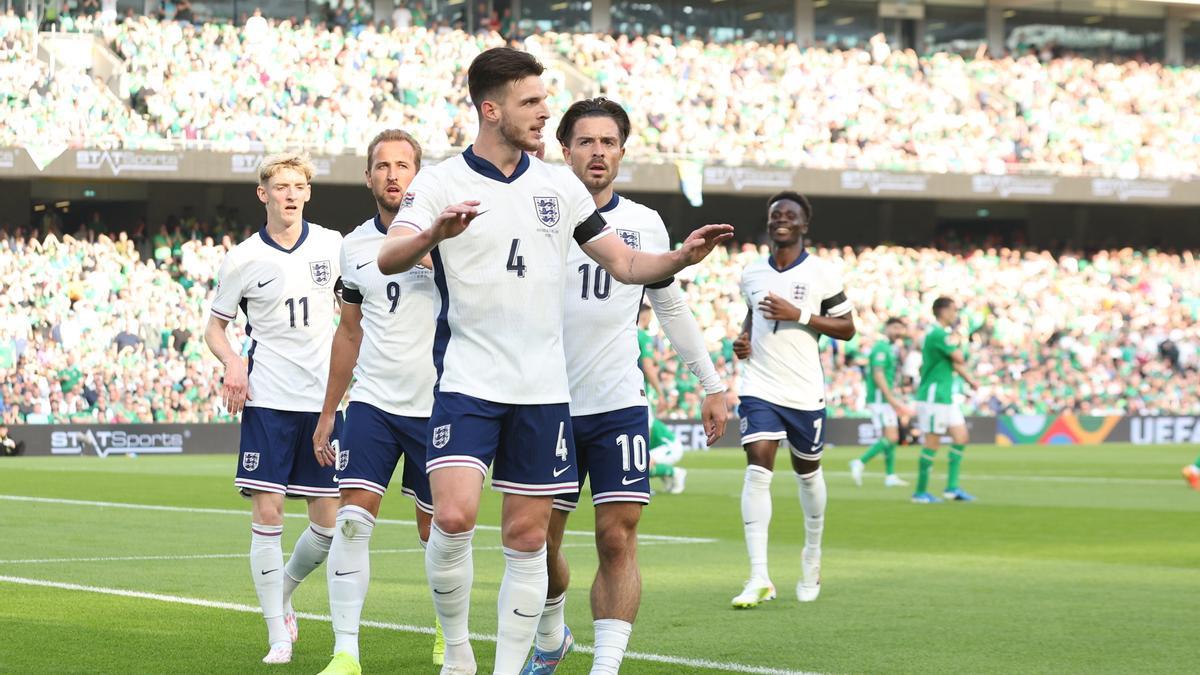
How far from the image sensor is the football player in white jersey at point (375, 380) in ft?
23.9

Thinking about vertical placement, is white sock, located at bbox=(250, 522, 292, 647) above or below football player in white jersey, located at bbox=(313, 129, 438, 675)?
below

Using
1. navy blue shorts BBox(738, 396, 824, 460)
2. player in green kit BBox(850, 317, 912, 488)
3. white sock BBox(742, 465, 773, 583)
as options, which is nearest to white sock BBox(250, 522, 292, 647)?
white sock BBox(742, 465, 773, 583)

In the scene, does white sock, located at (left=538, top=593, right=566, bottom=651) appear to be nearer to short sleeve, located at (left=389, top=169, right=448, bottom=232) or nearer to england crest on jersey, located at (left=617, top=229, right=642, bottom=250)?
england crest on jersey, located at (left=617, top=229, right=642, bottom=250)

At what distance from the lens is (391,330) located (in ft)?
24.8

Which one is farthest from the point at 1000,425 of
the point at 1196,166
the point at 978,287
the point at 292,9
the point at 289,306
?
the point at 289,306

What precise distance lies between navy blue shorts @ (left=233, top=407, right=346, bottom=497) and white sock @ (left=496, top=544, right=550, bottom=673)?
2.20 metres

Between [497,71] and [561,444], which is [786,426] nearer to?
[561,444]

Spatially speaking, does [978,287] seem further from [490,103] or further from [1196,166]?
[490,103]

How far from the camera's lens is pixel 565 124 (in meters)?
7.43

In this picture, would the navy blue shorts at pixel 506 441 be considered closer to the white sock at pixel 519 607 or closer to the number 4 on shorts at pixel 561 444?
the number 4 on shorts at pixel 561 444

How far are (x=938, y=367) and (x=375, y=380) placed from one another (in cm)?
1377

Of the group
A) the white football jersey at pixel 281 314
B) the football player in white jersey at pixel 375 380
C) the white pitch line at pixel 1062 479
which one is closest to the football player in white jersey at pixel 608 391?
the football player in white jersey at pixel 375 380

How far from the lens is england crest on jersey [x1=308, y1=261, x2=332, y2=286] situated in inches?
330

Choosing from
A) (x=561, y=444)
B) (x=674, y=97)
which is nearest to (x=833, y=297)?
(x=561, y=444)
